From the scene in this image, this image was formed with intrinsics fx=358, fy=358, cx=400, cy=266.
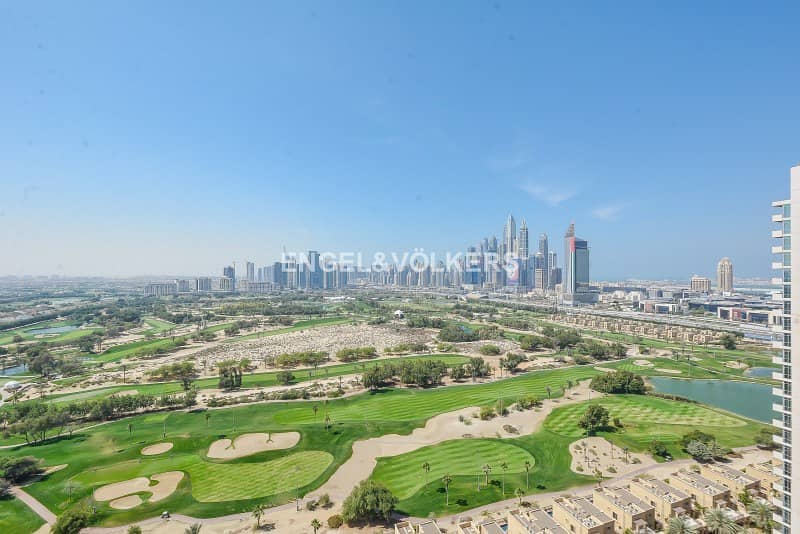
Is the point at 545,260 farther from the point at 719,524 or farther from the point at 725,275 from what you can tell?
the point at 719,524

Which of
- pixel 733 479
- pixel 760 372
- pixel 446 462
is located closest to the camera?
pixel 733 479

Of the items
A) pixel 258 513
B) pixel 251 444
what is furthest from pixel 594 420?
pixel 251 444

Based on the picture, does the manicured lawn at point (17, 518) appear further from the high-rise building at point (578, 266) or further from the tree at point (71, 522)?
the high-rise building at point (578, 266)

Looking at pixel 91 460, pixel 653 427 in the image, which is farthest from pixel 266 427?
pixel 653 427

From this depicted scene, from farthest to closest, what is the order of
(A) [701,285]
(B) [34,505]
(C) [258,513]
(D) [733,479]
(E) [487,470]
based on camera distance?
(A) [701,285], (E) [487,470], (B) [34,505], (D) [733,479], (C) [258,513]

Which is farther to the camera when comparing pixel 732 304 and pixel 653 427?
pixel 732 304

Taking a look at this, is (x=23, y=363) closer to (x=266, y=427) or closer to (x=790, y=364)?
(x=266, y=427)
